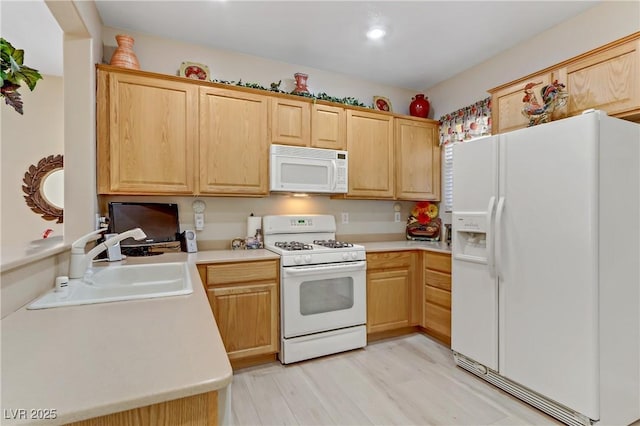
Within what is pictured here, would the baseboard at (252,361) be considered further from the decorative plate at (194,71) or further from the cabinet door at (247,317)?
the decorative plate at (194,71)

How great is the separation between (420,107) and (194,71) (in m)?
2.41

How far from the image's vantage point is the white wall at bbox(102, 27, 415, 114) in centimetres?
269

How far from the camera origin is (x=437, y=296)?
2879 millimetres

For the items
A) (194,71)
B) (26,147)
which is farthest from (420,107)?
(26,147)

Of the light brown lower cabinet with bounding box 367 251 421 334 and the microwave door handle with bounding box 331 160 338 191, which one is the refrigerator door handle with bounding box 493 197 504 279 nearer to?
the light brown lower cabinet with bounding box 367 251 421 334

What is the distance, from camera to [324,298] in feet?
8.71

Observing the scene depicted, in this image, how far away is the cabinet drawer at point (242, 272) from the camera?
7.63 feet

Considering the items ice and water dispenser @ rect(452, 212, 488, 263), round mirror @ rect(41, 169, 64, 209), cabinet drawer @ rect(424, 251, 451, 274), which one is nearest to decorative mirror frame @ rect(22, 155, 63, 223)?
round mirror @ rect(41, 169, 64, 209)

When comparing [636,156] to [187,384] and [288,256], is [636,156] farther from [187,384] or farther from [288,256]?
[187,384]

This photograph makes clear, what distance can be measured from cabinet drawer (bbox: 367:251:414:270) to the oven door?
0.12 meters

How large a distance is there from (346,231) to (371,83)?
5.64 ft

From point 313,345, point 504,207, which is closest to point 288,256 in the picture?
point 313,345

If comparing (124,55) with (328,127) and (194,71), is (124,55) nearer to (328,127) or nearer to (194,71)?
(194,71)

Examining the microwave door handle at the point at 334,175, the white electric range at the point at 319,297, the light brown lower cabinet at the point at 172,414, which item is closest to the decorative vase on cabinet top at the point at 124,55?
the white electric range at the point at 319,297
